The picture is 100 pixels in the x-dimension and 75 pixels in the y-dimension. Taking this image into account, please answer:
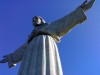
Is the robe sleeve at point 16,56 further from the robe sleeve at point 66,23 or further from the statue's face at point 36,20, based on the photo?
the robe sleeve at point 66,23

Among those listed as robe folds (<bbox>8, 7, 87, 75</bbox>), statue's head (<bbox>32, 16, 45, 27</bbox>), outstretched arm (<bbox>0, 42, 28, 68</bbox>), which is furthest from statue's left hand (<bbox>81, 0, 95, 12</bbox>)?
outstretched arm (<bbox>0, 42, 28, 68</bbox>)

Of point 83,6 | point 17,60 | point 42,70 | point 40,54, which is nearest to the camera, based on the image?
point 42,70

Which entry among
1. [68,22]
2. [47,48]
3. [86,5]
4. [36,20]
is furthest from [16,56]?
[86,5]

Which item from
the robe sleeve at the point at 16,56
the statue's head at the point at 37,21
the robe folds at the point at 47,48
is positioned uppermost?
the statue's head at the point at 37,21

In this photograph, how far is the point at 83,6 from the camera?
9602 mm

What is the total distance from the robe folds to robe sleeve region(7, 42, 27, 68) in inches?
42.2

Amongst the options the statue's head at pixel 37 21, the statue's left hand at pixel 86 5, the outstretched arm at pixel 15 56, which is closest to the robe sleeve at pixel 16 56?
the outstretched arm at pixel 15 56

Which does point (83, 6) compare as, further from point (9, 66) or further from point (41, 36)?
point (9, 66)

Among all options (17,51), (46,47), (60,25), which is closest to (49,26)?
(60,25)

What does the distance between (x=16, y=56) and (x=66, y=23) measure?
214cm

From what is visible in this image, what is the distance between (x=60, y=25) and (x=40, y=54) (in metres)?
1.30

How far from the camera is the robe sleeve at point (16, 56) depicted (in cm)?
1090

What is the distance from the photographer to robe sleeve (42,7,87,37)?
957cm

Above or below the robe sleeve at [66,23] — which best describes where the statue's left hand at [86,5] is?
above
